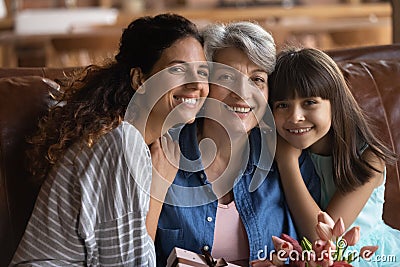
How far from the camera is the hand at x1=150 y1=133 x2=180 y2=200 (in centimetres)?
182

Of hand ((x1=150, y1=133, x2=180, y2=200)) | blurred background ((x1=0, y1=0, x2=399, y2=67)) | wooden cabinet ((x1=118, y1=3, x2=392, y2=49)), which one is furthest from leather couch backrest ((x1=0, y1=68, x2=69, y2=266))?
wooden cabinet ((x1=118, y1=3, x2=392, y2=49))

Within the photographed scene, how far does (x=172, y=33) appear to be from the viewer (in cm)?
179

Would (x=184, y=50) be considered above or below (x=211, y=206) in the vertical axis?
above

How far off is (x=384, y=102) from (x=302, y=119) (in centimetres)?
38

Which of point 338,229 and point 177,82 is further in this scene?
point 177,82

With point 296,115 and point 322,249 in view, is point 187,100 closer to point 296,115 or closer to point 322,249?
point 296,115

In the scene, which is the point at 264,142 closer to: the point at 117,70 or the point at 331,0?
the point at 117,70

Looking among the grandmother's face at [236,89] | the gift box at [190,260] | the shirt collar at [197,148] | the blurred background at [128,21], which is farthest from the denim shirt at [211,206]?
the blurred background at [128,21]

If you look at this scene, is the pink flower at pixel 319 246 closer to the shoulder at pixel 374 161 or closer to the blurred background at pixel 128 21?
the shoulder at pixel 374 161

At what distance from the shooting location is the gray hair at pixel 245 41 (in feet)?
6.14

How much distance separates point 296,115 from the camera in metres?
1.89

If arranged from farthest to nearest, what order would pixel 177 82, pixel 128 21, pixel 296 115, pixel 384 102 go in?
pixel 128 21
pixel 384 102
pixel 296 115
pixel 177 82

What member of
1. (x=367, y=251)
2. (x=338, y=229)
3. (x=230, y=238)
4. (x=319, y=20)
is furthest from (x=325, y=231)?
(x=319, y=20)

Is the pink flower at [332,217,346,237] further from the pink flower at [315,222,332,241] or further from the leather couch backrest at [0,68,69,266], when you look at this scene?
the leather couch backrest at [0,68,69,266]
